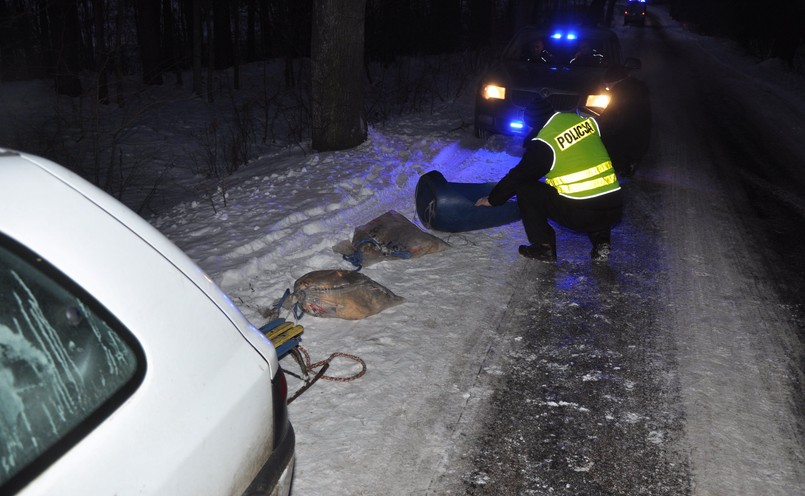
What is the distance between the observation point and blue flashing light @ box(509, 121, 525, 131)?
810cm

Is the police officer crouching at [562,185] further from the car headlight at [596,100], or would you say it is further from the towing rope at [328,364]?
the car headlight at [596,100]

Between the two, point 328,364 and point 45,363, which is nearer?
point 45,363

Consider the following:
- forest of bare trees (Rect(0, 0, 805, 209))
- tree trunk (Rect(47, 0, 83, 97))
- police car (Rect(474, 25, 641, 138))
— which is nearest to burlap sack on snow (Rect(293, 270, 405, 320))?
forest of bare trees (Rect(0, 0, 805, 209))

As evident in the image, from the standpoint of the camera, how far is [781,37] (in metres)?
22.0

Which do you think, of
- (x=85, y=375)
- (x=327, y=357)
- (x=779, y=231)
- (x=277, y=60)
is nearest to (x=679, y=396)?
(x=327, y=357)

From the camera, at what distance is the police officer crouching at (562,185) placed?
16.3 feet

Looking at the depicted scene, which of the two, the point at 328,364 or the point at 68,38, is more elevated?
the point at 68,38

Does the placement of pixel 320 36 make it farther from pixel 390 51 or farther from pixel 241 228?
pixel 390 51

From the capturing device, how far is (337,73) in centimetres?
762

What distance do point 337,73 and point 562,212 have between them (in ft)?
12.2

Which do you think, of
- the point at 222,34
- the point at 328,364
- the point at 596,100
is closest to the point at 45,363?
the point at 328,364

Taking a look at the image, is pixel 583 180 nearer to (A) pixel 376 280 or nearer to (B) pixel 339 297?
(A) pixel 376 280

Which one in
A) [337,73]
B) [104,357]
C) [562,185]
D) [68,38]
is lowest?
[562,185]

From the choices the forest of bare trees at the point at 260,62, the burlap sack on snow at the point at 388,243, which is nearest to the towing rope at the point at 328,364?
the burlap sack on snow at the point at 388,243
